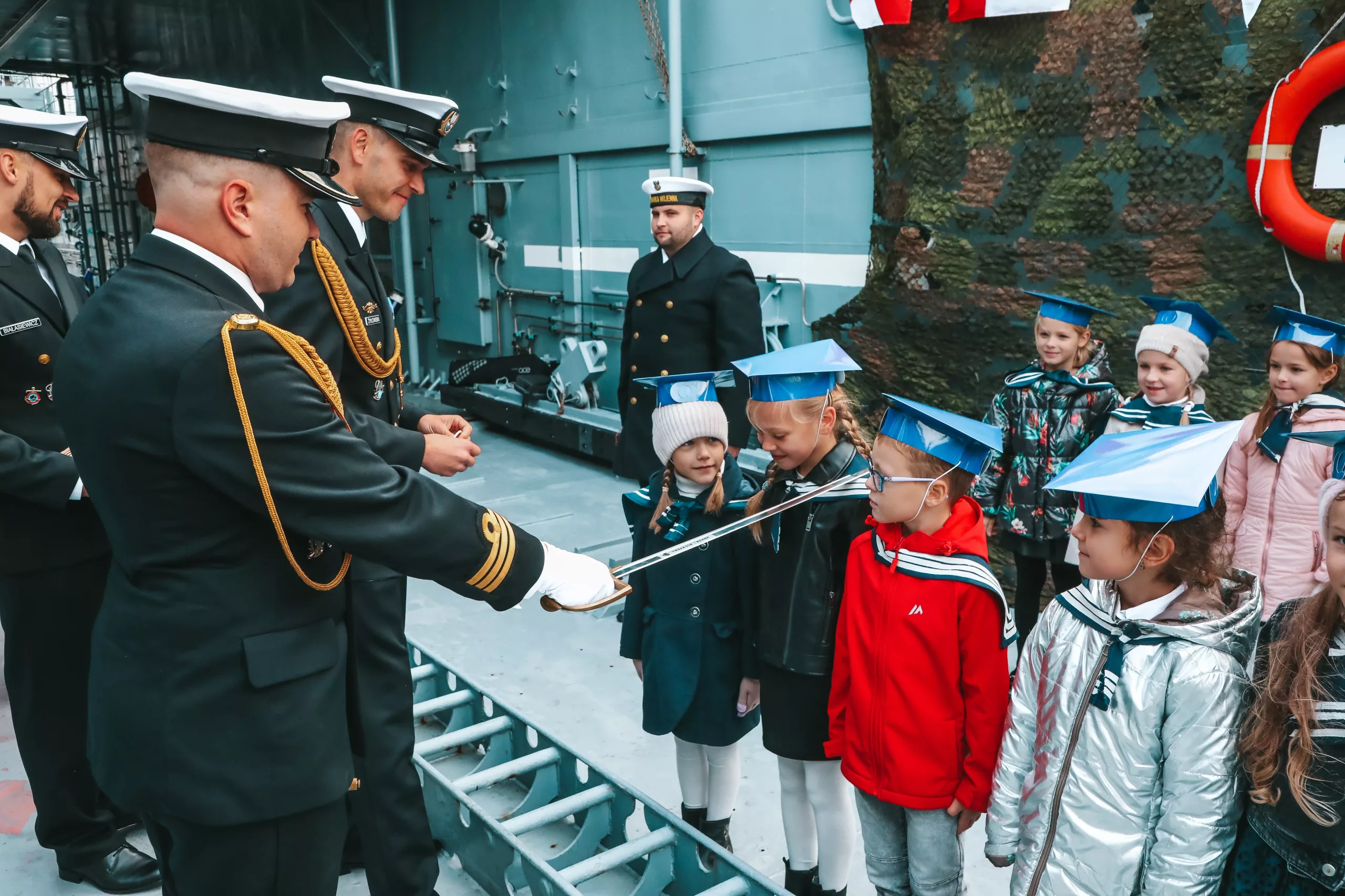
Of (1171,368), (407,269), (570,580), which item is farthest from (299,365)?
(407,269)

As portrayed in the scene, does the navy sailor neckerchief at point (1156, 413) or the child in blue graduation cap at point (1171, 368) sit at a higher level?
the child in blue graduation cap at point (1171, 368)

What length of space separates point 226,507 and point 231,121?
21.5 inches

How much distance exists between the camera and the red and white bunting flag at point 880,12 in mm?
4562

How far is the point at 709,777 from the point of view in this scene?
2.54m

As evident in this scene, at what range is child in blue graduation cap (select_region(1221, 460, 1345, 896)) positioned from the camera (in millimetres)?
1338

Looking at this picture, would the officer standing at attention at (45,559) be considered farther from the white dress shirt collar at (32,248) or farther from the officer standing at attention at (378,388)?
the officer standing at attention at (378,388)

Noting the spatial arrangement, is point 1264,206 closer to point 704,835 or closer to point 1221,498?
point 1221,498

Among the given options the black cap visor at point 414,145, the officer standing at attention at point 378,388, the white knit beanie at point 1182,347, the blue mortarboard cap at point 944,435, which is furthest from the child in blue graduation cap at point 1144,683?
the white knit beanie at point 1182,347

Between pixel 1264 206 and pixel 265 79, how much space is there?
30.2ft

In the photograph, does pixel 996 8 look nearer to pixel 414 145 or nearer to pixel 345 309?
pixel 414 145

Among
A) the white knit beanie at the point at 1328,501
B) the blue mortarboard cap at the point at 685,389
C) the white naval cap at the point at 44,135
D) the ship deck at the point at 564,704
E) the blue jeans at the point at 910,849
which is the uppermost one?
the white naval cap at the point at 44,135

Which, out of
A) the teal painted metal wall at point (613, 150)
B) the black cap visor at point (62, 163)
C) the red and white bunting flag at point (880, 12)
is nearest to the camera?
the black cap visor at point (62, 163)

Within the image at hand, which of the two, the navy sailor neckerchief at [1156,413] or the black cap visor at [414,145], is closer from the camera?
the black cap visor at [414,145]

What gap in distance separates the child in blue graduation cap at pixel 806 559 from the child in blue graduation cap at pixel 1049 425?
141 centimetres
